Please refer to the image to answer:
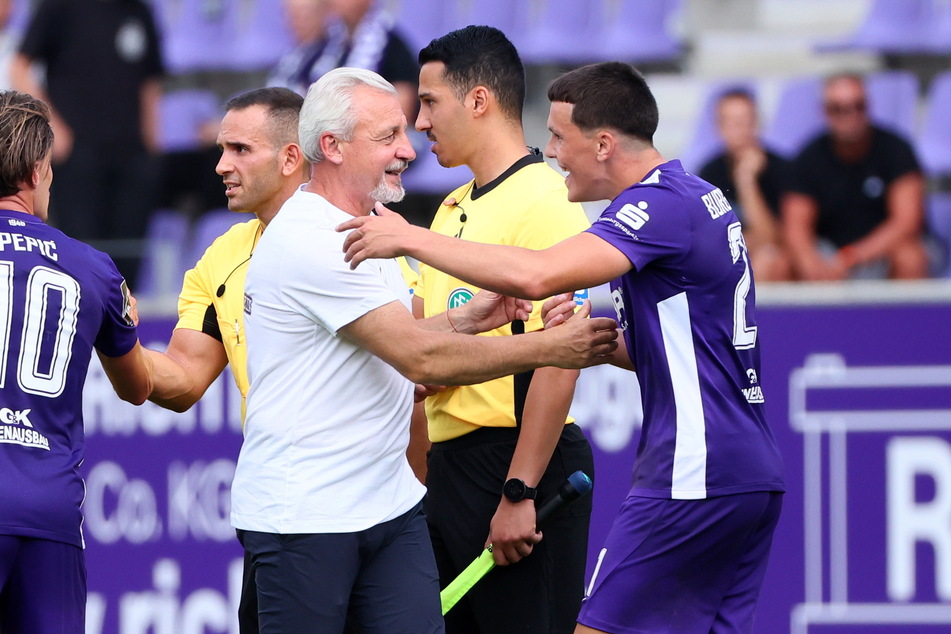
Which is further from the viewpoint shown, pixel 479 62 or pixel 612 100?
pixel 479 62

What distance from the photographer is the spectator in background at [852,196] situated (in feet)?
25.0

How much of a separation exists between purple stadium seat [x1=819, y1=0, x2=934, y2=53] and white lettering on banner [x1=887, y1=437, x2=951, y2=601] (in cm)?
407

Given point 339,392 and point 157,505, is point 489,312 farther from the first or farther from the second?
point 157,505

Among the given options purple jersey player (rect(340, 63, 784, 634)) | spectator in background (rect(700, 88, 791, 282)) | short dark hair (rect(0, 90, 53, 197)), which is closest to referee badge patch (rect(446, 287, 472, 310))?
purple jersey player (rect(340, 63, 784, 634))

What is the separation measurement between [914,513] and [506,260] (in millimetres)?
3579

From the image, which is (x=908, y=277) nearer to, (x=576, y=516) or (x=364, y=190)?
(x=576, y=516)

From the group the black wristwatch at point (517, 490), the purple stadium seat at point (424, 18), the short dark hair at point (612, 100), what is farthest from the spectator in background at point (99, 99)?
the short dark hair at point (612, 100)

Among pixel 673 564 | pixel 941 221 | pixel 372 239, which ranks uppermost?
pixel 941 221

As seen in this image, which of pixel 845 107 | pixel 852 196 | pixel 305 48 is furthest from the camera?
pixel 305 48

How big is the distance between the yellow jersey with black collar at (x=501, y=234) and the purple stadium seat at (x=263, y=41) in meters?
6.60

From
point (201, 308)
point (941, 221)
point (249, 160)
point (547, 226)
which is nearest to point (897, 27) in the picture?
point (941, 221)

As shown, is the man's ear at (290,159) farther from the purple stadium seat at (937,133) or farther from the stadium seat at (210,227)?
the purple stadium seat at (937,133)

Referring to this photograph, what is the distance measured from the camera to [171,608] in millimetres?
7406

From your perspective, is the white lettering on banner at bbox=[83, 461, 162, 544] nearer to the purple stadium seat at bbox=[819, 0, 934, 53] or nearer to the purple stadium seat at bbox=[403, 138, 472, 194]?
the purple stadium seat at bbox=[403, 138, 472, 194]
